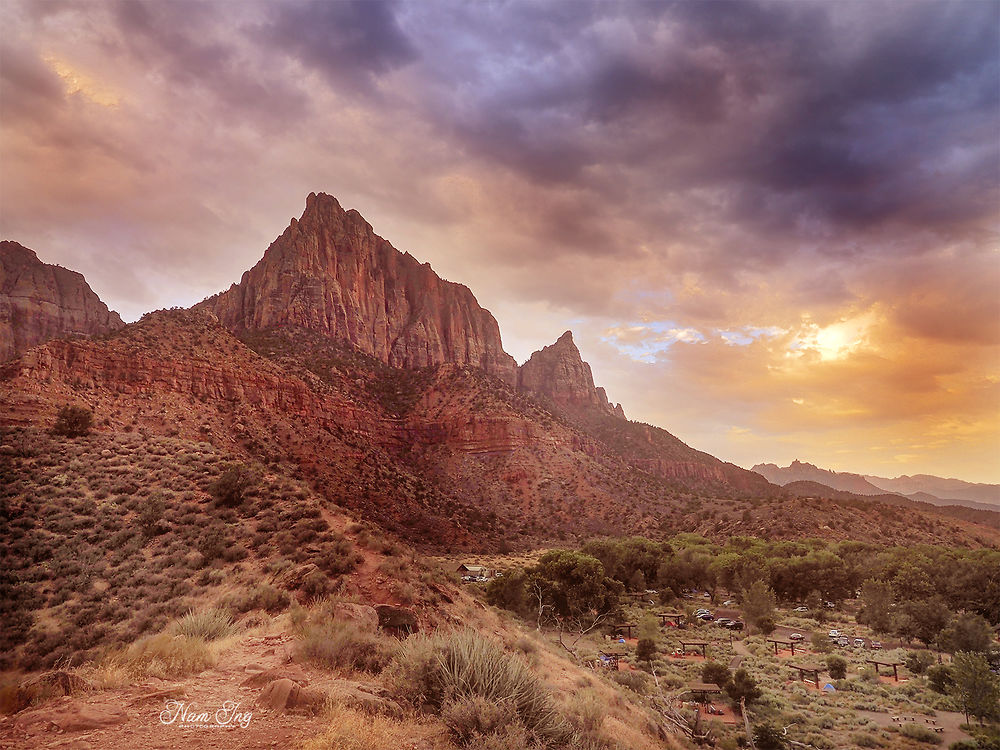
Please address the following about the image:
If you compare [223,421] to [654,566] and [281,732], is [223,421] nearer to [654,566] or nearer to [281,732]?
[654,566]

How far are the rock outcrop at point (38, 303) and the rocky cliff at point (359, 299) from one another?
27.9 metres

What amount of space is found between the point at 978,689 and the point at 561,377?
476ft

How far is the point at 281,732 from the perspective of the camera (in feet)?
19.6

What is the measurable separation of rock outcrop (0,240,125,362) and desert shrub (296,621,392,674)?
383 ft

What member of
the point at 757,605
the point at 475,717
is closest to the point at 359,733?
the point at 475,717

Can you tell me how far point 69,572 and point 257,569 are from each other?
655 centimetres

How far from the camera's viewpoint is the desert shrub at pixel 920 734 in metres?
18.9

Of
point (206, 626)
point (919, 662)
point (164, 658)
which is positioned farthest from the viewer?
point (919, 662)

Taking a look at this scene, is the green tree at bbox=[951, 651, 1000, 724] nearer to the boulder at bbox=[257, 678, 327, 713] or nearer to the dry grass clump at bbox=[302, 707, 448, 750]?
the dry grass clump at bbox=[302, 707, 448, 750]

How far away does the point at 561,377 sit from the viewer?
541 feet

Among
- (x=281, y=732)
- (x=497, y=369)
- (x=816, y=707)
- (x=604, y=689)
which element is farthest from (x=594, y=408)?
(x=281, y=732)

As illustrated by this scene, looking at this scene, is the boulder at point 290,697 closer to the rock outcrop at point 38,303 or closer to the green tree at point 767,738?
the green tree at point 767,738

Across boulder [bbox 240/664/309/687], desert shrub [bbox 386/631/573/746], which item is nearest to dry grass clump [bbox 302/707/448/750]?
desert shrub [bbox 386/631/573/746]

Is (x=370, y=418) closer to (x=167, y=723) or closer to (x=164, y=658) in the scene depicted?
(x=164, y=658)
